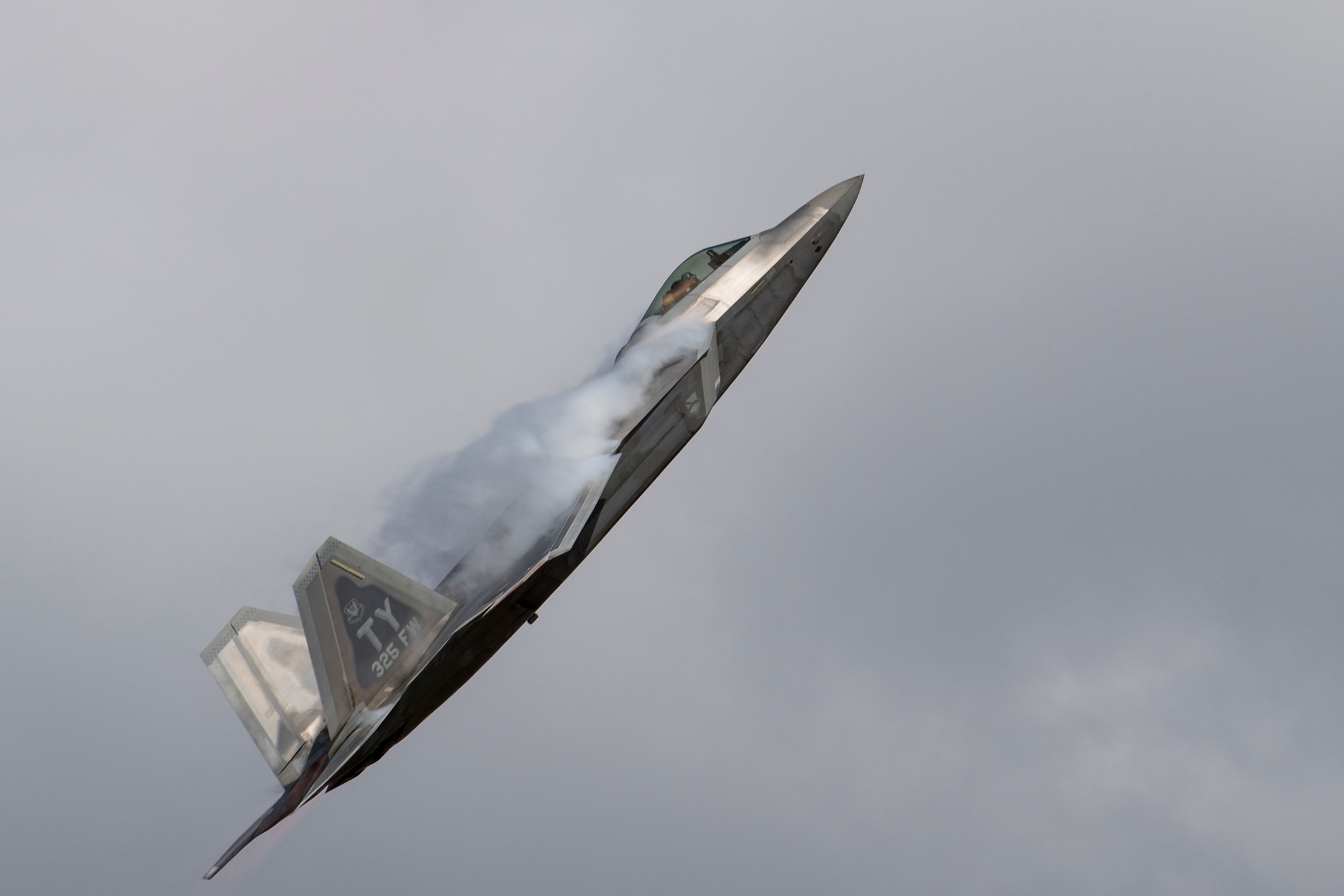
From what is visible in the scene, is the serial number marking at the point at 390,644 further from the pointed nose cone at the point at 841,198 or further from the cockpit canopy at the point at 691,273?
the pointed nose cone at the point at 841,198

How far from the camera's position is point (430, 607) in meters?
23.6

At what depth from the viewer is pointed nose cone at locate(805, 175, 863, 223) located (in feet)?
108

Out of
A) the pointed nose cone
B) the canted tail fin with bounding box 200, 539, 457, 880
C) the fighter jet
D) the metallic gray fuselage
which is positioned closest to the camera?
the canted tail fin with bounding box 200, 539, 457, 880

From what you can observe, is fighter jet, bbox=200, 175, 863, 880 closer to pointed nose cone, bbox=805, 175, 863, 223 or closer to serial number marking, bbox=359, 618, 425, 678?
serial number marking, bbox=359, 618, 425, 678

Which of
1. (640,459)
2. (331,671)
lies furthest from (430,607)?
(640,459)

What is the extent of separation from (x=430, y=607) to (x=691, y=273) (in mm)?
12566

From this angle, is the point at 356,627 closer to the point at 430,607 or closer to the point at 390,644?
the point at 390,644

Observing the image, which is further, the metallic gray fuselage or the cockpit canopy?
the cockpit canopy

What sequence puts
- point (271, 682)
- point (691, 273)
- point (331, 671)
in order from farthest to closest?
point (691, 273), point (271, 682), point (331, 671)

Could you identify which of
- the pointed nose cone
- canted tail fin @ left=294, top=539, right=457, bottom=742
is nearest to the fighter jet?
canted tail fin @ left=294, top=539, right=457, bottom=742

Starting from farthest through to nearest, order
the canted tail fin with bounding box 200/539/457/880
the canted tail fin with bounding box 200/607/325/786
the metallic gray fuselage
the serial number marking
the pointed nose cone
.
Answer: the pointed nose cone
the canted tail fin with bounding box 200/607/325/786
the metallic gray fuselage
the serial number marking
the canted tail fin with bounding box 200/539/457/880

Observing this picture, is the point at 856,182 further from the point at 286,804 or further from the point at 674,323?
the point at 286,804

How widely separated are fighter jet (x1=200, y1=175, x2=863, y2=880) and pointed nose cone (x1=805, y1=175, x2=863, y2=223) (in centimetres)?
394

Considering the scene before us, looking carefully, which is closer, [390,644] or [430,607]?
[390,644]
